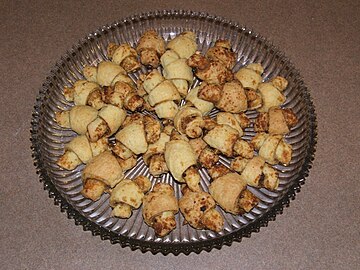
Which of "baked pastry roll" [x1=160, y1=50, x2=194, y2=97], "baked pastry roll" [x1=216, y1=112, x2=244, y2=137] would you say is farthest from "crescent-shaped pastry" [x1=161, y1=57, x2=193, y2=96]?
"baked pastry roll" [x1=216, y1=112, x2=244, y2=137]

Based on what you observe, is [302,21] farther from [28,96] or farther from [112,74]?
[28,96]

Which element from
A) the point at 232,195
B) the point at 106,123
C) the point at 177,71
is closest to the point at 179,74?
the point at 177,71

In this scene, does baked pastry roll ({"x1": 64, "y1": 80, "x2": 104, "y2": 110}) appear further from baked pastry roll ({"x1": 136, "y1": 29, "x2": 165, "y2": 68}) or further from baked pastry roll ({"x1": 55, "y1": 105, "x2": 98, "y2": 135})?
baked pastry roll ({"x1": 136, "y1": 29, "x2": 165, "y2": 68})

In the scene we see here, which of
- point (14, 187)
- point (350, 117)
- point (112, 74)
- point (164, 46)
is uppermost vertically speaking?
point (350, 117)

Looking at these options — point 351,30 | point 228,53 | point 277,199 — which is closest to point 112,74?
point 228,53

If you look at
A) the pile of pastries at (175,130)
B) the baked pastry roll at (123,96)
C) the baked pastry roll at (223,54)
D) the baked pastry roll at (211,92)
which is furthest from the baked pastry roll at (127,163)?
the baked pastry roll at (223,54)

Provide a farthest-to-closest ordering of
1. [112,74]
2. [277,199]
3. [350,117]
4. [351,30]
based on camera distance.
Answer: [351,30] → [350,117] → [112,74] → [277,199]

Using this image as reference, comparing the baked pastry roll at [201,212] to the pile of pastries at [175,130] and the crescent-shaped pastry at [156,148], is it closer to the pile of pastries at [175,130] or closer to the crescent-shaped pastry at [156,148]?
the pile of pastries at [175,130]

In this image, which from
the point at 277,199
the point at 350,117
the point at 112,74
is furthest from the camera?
the point at 350,117
